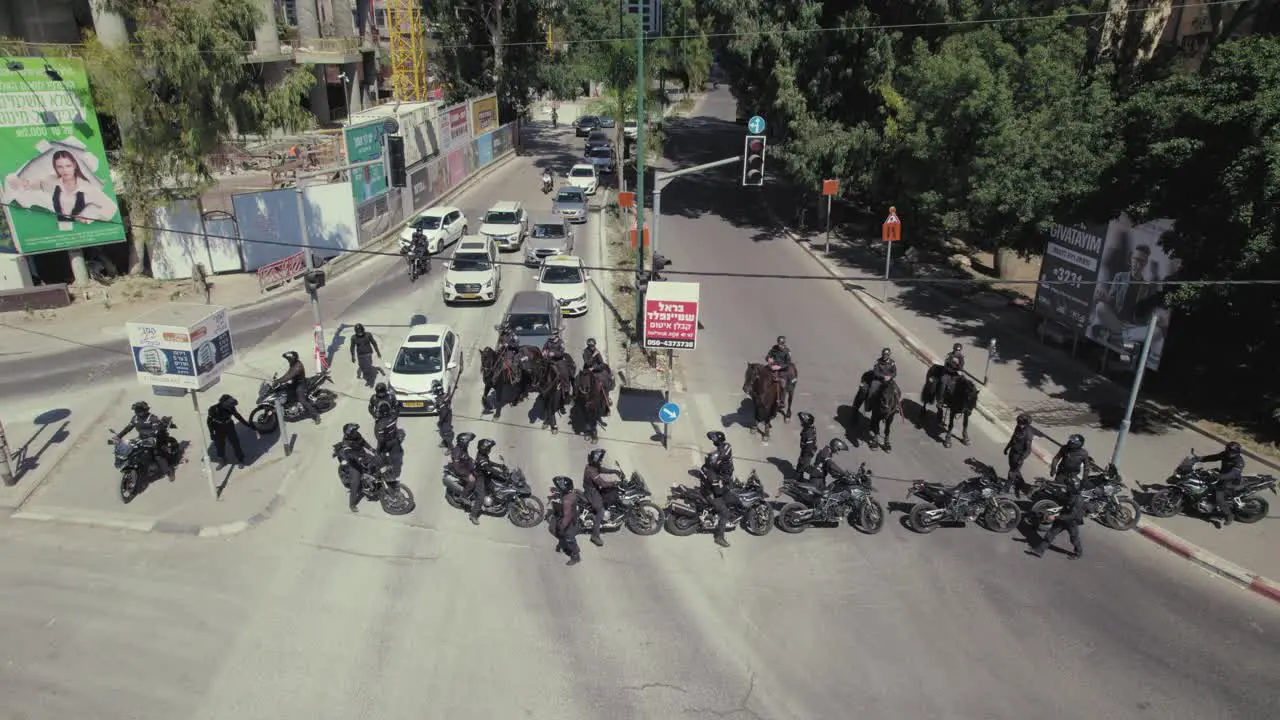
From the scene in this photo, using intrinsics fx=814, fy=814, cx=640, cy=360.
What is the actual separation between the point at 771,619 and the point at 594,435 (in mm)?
6380

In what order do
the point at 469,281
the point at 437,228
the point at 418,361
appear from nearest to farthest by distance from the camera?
the point at 418,361 → the point at 469,281 → the point at 437,228

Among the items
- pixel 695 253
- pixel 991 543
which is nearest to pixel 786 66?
pixel 695 253

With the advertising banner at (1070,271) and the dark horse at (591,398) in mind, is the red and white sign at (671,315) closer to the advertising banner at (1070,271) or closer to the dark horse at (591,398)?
the dark horse at (591,398)

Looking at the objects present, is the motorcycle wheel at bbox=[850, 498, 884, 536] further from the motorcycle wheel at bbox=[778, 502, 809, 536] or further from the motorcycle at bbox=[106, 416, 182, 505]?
the motorcycle at bbox=[106, 416, 182, 505]

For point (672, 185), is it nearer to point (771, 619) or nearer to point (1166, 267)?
point (1166, 267)

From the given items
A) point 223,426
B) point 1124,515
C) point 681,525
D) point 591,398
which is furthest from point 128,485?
point 1124,515

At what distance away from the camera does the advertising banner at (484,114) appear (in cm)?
4862

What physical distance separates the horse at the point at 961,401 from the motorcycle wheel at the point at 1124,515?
327cm

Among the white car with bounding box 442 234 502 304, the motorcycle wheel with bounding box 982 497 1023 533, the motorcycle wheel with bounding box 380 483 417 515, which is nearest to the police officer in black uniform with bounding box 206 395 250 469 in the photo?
the motorcycle wheel with bounding box 380 483 417 515

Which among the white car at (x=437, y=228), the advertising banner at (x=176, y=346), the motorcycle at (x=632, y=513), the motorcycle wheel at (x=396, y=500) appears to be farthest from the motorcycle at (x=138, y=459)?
the white car at (x=437, y=228)

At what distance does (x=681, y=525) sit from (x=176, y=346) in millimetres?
9047

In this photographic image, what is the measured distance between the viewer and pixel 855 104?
34094 millimetres

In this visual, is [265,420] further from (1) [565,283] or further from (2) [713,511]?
(1) [565,283]

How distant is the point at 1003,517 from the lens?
13.8 m
